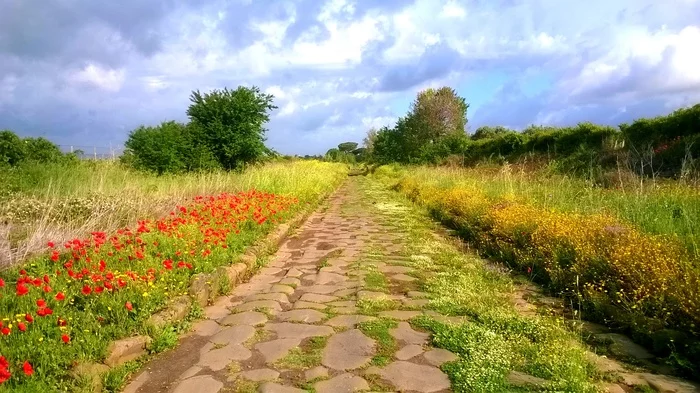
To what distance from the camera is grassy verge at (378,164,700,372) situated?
3.80m

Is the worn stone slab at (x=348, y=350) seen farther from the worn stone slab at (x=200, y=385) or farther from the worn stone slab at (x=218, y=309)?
the worn stone slab at (x=218, y=309)

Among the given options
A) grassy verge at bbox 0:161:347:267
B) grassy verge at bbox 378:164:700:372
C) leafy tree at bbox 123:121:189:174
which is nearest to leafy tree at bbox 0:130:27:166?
grassy verge at bbox 0:161:347:267

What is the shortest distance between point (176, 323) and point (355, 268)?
9.12ft

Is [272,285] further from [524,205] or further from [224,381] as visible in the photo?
[524,205]

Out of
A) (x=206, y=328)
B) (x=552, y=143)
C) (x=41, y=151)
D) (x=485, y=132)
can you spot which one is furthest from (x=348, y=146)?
(x=206, y=328)

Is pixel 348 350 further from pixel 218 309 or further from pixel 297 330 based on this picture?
pixel 218 309

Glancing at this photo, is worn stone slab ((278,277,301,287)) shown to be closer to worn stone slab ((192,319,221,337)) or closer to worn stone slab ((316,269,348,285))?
worn stone slab ((316,269,348,285))

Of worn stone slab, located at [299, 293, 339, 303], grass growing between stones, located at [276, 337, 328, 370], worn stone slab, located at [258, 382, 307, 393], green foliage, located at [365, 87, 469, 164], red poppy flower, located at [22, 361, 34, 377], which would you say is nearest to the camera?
red poppy flower, located at [22, 361, 34, 377]

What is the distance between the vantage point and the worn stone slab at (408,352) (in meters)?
3.65

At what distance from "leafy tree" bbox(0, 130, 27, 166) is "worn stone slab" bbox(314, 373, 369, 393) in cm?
1446

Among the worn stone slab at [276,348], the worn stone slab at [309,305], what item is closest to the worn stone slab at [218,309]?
the worn stone slab at [309,305]

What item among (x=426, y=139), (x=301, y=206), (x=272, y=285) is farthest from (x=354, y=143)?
(x=272, y=285)

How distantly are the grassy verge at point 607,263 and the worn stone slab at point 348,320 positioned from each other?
6.75ft

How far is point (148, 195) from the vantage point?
984 centimetres
